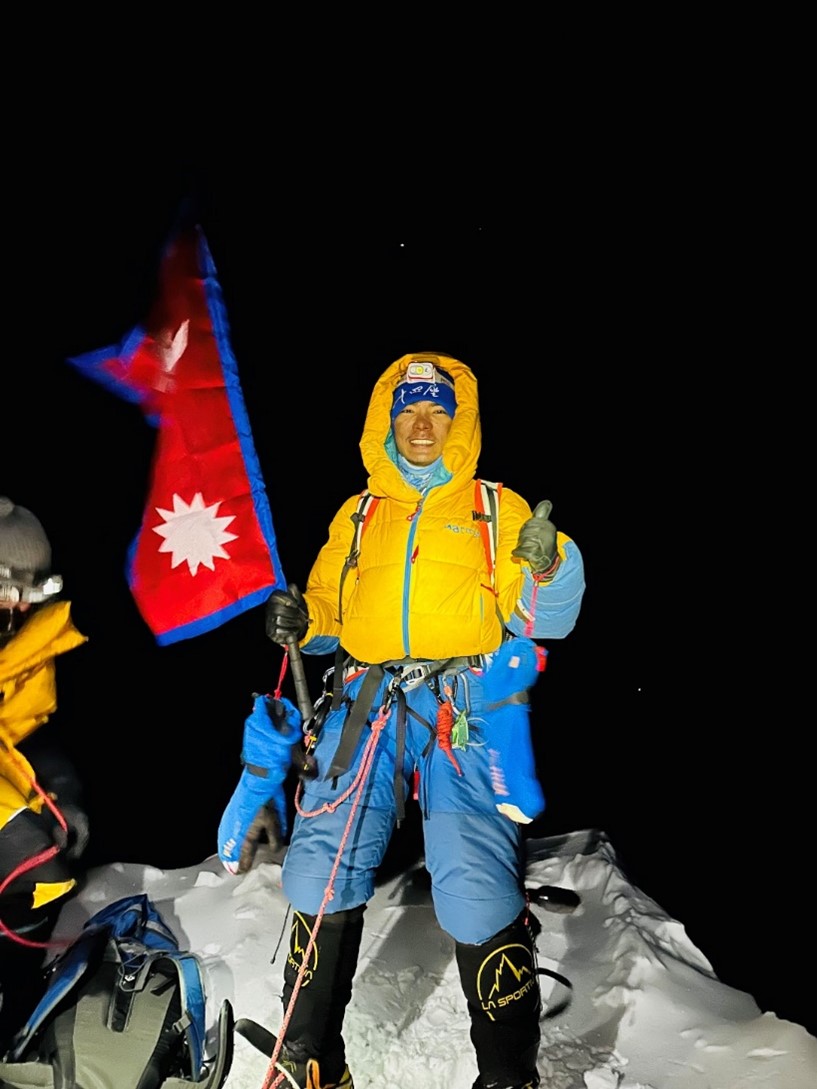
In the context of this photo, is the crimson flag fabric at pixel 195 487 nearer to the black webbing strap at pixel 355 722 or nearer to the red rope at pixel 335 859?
the black webbing strap at pixel 355 722

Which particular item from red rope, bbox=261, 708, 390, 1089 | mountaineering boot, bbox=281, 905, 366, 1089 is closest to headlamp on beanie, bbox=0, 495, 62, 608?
red rope, bbox=261, 708, 390, 1089

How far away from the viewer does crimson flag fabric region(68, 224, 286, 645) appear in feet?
9.64

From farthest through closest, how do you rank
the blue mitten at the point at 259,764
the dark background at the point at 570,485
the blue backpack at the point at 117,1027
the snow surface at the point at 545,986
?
the dark background at the point at 570,485, the snow surface at the point at 545,986, the blue mitten at the point at 259,764, the blue backpack at the point at 117,1027

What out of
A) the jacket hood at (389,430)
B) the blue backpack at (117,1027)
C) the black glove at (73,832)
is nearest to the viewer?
the blue backpack at (117,1027)

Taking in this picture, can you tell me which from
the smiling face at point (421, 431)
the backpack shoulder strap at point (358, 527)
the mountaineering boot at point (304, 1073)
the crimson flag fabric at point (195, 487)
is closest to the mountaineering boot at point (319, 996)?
the mountaineering boot at point (304, 1073)

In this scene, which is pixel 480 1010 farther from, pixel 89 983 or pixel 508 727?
pixel 89 983

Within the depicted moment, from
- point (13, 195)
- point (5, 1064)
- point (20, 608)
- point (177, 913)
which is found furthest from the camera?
point (13, 195)

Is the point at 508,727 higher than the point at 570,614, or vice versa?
the point at 570,614

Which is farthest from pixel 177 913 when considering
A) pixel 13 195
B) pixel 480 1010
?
pixel 13 195

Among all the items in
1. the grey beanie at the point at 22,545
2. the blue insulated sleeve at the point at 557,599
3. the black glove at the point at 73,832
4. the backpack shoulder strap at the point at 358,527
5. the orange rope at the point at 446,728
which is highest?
the grey beanie at the point at 22,545

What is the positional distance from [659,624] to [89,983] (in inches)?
227

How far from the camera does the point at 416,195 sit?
6562 mm

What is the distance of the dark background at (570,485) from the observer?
5.32 meters

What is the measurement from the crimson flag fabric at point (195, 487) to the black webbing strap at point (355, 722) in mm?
598
